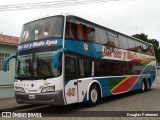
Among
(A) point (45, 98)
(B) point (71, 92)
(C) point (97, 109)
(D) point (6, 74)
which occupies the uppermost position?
(D) point (6, 74)

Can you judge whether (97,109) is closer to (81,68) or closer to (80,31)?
(81,68)

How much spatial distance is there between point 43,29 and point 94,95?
3978 mm

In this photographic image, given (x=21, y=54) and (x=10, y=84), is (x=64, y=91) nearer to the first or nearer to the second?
(x=21, y=54)

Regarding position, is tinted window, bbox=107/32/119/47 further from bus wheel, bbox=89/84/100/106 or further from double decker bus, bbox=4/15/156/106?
bus wheel, bbox=89/84/100/106

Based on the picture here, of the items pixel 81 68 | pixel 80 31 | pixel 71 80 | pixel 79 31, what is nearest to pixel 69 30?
pixel 79 31

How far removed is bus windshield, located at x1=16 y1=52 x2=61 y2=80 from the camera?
11.1m

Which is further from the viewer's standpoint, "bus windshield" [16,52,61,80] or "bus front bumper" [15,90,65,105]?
"bus windshield" [16,52,61,80]

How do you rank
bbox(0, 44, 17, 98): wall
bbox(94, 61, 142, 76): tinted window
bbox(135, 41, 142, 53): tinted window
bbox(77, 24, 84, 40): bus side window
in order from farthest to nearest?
bbox(135, 41, 142, 53): tinted window < bbox(0, 44, 17, 98): wall < bbox(94, 61, 142, 76): tinted window < bbox(77, 24, 84, 40): bus side window

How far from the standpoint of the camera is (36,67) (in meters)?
11.5

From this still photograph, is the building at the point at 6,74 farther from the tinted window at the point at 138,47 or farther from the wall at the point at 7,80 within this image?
the tinted window at the point at 138,47

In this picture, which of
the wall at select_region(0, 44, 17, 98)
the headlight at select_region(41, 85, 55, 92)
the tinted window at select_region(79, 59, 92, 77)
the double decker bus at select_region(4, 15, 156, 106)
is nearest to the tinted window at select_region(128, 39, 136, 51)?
the double decker bus at select_region(4, 15, 156, 106)

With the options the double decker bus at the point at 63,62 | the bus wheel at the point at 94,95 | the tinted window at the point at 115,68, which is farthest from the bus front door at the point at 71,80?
the tinted window at the point at 115,68

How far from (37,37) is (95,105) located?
4222 millimetres

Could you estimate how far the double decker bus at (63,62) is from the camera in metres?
11.1
